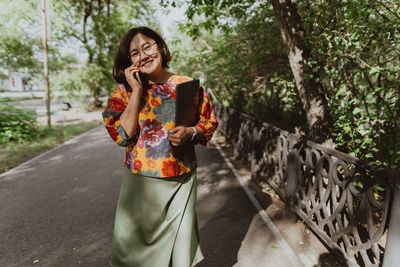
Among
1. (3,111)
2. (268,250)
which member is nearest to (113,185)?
(268,250)

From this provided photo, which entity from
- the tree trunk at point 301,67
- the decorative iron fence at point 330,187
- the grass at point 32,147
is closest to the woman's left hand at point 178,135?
the decorative iron fence at point 330,187

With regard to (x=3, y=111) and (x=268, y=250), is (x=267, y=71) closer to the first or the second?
(x=268, y=250)

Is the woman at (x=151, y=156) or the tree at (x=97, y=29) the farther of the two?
the tree at (x=97, y=29)

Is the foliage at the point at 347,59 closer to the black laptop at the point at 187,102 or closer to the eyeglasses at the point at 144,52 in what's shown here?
the black laptop at the point at 187,102

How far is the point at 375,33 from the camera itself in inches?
139

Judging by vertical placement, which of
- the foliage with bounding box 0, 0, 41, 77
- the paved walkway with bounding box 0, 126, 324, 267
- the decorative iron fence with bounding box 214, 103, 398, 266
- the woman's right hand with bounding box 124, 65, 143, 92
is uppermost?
the foliage with bounding box 0, 0, 41, 77

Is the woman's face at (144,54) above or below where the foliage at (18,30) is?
below

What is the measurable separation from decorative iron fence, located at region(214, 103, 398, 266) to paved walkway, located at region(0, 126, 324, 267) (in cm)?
42

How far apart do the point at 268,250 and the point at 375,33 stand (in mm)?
3411

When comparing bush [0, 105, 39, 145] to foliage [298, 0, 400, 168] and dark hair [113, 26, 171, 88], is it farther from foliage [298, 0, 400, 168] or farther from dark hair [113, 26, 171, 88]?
foliage [298, 0, 400, 168]

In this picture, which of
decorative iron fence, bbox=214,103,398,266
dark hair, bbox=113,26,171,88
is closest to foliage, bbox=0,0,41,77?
decorative iron fence, bbox=214,103,398,266

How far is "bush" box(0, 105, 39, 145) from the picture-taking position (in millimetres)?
8859

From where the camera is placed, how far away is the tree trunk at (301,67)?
381 centimetres

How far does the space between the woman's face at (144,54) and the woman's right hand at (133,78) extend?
0.10 metres
